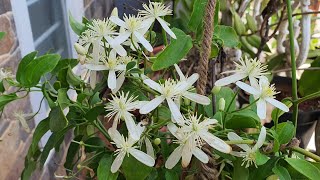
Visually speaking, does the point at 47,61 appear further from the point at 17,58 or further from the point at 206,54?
the point at 17,58

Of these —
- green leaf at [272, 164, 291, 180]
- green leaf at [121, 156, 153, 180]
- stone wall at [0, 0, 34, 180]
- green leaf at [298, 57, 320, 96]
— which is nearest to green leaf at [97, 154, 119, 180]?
green leaf at [121, 156, 153, 180]

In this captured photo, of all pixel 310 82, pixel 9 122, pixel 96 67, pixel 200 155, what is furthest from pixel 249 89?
pixel 310 82

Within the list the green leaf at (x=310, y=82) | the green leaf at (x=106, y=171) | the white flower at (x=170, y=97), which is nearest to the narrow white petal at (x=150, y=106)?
the white flower at (x=170, y=97)

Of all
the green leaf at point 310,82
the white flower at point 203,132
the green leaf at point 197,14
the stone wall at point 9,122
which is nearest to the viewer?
the white flower at point 203,132

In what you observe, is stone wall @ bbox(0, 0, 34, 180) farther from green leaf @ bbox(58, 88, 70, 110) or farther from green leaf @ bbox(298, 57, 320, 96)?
green leaf @ bbox(298, 57, 320, 96)

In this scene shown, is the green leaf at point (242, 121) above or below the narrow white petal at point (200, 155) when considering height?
above

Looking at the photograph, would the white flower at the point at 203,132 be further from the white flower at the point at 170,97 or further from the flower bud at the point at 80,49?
the flower bud at the point at 80,49
